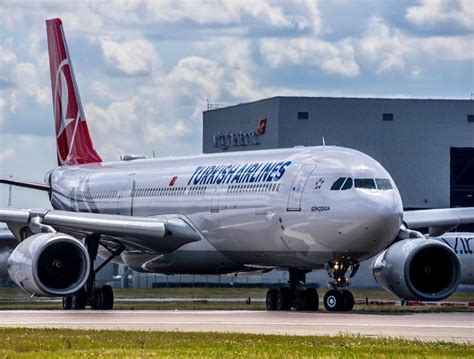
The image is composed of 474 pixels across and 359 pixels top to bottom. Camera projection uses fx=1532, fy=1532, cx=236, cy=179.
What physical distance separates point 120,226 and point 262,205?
4660 mm

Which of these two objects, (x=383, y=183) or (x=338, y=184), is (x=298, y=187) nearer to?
(x=338, y=184)

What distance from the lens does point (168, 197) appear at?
49.1m

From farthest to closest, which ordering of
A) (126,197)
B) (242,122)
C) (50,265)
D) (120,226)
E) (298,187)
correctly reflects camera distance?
(242,122) → (126,197) → (120,226) → (50,265) → (298,187)

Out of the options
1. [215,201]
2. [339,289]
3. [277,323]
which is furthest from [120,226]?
[277,323]

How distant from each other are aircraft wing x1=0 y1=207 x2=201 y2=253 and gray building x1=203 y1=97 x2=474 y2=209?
151 ft

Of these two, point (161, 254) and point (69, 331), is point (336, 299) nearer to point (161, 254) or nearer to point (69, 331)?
point (161, 254)

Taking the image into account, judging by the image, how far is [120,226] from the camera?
4553 centimetres

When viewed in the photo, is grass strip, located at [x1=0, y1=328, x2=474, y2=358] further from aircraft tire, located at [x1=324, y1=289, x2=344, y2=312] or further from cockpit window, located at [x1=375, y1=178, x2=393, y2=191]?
cockpit window, located at [x1=375, y1=178, x2=393, y2=191]

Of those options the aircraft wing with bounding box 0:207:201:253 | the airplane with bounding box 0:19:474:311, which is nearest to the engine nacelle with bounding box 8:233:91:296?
the airplane with bounding box 0:19:474:311

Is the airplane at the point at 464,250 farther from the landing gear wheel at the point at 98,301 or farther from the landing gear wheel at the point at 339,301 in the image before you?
the landing gear wheel at the point at 339,301

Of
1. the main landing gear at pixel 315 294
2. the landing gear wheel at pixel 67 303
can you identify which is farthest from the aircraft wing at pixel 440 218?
the landing gear wheel at pixel 67 303

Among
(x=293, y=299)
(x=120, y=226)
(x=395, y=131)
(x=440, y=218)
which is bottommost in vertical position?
(x=293, y=299)

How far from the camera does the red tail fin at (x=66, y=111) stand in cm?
5831

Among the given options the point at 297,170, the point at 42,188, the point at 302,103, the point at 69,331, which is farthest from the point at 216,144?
the point at 69,331
